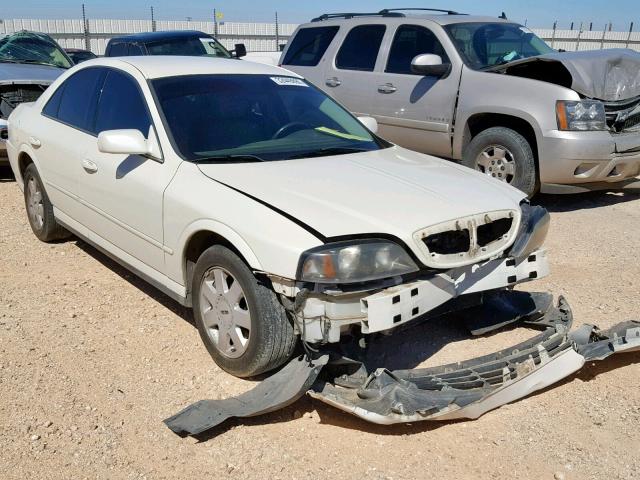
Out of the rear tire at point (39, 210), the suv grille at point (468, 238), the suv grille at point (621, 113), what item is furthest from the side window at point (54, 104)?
the suv grille at point (621, 113)

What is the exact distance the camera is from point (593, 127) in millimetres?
6918

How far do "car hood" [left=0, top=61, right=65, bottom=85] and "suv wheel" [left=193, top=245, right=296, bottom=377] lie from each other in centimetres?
561

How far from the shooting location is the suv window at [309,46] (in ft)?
30.2

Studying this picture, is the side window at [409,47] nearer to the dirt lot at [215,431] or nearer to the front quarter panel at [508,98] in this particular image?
the front quarter panel at [508,98]

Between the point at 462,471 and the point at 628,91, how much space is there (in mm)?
5476

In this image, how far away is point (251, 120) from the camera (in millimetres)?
4496

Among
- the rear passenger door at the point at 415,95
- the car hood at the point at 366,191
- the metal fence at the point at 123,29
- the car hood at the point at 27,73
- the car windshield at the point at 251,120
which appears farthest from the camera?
the metal fence at the point at 123,29

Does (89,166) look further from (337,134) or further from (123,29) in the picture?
(123,29)

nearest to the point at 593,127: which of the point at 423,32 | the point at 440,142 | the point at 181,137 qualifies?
the point at 440,142

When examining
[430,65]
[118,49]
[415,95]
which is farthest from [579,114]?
[118,49]

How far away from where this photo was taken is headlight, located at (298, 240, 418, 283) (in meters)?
3.20

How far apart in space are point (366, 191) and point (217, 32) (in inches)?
1033

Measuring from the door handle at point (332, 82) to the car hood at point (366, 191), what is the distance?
15.1ft

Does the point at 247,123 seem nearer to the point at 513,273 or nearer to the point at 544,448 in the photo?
the point at 513,273
